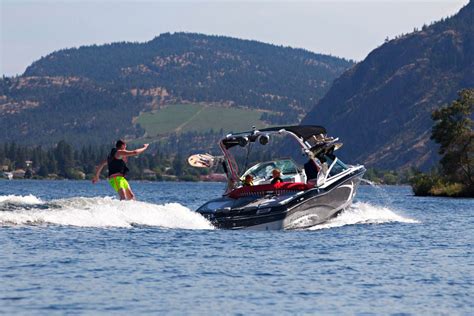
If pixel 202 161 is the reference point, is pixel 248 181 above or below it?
below

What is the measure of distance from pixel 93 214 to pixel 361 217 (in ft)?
38.3

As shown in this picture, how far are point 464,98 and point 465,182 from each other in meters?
6.68

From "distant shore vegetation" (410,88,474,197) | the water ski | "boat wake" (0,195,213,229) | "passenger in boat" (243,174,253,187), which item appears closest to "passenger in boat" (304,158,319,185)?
"passenger in boat" (243,174,253,187)

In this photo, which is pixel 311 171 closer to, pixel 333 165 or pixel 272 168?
pixel 333 165

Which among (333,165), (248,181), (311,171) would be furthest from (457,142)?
(248,181)

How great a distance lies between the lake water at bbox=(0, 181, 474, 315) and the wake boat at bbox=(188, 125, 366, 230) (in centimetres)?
51

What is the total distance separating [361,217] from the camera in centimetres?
3894

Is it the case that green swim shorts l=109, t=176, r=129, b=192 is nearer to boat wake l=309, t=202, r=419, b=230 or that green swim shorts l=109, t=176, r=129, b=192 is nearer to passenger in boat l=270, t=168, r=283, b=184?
passenger in boat l=270, t=168, r=283, b=184

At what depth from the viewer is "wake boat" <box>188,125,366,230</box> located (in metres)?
31.3

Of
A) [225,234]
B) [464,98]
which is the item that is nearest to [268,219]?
[225,234]

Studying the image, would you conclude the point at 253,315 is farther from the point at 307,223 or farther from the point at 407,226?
the point at 407,226

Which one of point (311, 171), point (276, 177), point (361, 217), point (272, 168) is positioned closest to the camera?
point (276, 177)

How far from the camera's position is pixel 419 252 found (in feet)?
91.4

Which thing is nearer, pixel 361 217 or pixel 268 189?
pixel 268 189
